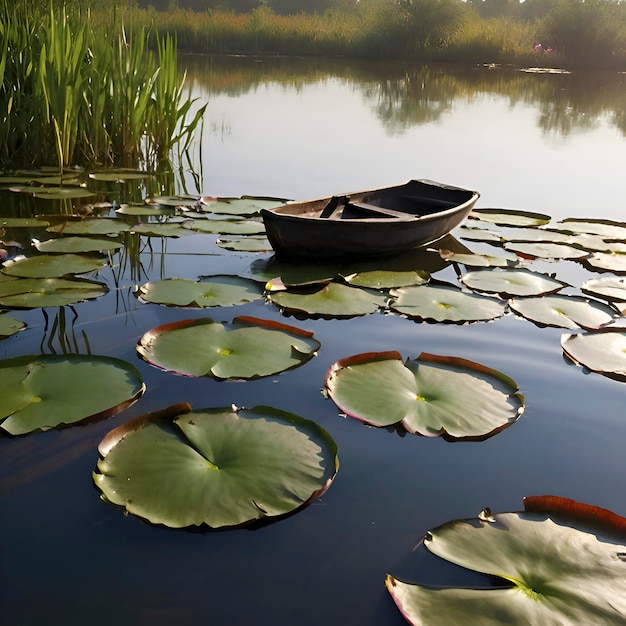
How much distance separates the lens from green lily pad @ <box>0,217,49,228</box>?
3.77 metres

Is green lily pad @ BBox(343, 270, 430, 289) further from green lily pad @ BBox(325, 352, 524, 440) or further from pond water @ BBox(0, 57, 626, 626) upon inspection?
green lily pad @ BBox(325, 352, 524, 440)

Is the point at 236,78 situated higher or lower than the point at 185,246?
higher

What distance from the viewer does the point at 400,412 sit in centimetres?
192

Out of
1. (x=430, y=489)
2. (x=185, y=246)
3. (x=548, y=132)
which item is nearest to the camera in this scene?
(x=430, y=489)

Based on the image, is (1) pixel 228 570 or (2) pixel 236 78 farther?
(2) pixel 236 78

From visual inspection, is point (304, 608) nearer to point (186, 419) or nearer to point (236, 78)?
point (186, 419)

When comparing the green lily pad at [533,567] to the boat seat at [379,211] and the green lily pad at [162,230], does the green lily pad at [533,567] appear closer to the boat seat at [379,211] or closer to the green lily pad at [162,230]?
the boat seat at [379,211]

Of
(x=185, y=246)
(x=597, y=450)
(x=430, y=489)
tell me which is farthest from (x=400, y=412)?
(x=185, y=246)

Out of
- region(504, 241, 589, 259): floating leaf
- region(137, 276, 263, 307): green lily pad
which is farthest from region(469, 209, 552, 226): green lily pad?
region(137, 276, 263, 307): green lily pad

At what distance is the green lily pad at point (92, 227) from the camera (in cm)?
372

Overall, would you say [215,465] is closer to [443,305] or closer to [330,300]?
[330,300]

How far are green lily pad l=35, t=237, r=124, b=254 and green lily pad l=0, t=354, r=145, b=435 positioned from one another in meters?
1.34

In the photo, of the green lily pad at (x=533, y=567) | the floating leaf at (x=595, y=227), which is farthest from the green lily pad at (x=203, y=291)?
the floating leaf at (x=595, y=227)

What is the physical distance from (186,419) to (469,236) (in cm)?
283
